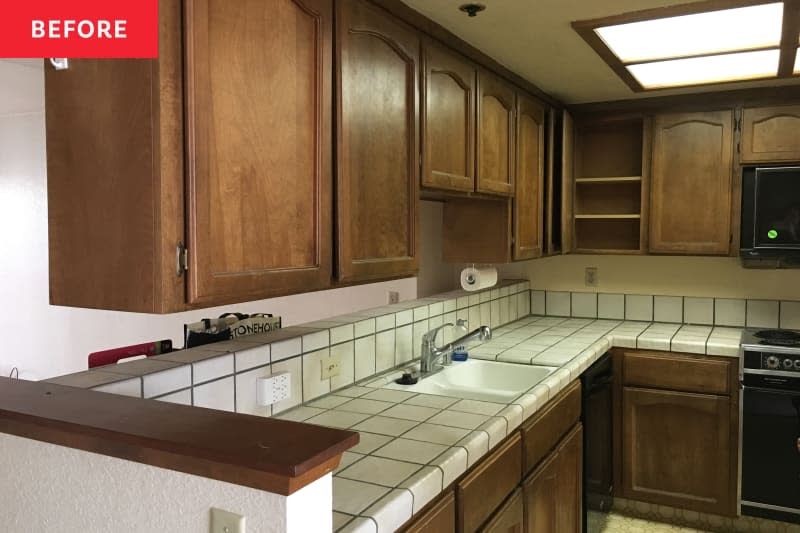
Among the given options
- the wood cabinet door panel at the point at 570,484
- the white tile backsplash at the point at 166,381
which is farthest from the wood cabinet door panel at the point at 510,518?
the white tile backsplash at the point at 166,381

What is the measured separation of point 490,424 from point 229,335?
81cm

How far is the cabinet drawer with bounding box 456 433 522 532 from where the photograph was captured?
1.63m

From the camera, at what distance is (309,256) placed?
1.56m

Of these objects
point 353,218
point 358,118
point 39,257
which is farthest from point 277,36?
point 39,257

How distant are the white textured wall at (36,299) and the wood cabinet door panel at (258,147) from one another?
229cm

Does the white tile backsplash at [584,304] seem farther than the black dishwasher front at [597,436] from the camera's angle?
Yes

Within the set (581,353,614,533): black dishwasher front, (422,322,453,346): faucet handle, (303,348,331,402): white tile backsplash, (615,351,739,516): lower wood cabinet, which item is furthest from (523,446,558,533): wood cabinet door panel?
(615,351,739,516): lower wood cabinet

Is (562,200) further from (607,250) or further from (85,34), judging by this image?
(85,34)

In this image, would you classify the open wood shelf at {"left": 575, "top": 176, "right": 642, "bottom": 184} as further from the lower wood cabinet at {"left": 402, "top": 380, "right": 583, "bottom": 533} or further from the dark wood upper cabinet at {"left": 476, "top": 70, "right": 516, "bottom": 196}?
the lower wood cabinet at {"left": 402, "top": 380, "right": 583, "bottom": 533}

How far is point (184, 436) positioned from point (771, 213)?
3.11 metres

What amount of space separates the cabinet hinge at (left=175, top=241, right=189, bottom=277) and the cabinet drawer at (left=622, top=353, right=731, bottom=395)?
254 cm

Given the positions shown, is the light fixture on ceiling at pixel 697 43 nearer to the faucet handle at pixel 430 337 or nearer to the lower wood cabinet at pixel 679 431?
the faucet handle at pixel 430 337

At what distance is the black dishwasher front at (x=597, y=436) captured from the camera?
273 centimetres


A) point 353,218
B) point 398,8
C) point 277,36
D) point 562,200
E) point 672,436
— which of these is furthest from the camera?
point 562,200
